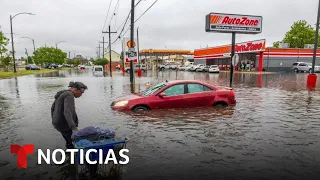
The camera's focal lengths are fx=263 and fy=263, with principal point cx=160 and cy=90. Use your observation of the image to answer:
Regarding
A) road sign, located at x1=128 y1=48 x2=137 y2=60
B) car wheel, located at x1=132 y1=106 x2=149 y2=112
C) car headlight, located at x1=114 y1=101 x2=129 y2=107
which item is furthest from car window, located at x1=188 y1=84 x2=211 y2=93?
road sign, located at x1=128 y1=48 x2=137 y2=60

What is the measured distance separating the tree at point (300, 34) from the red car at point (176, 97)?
7634 centimetres

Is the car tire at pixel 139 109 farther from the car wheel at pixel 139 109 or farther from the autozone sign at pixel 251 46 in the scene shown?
the autozone sign at pixel 251 46

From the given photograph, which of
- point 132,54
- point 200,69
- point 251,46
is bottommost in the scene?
point 200,69

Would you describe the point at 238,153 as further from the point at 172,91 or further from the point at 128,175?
the point at 172,91

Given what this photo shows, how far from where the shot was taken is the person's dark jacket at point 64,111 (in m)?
4.75

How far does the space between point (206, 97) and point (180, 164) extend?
5413 mm

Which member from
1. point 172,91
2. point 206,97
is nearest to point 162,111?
point 172,91

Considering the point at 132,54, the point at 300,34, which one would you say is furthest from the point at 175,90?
the point at 300,34

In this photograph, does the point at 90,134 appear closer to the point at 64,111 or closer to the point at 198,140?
the point at 64,111

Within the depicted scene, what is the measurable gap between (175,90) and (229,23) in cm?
1741

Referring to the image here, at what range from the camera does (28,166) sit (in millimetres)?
5105

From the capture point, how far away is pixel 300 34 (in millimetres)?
75125

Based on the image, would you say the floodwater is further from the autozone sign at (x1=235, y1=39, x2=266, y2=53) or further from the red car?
the autozone sign at (x1=235, y1=39, x2=266, y2=53)

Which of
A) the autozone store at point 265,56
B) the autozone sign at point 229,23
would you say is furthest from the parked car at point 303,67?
the autozone sign at point 229,23
